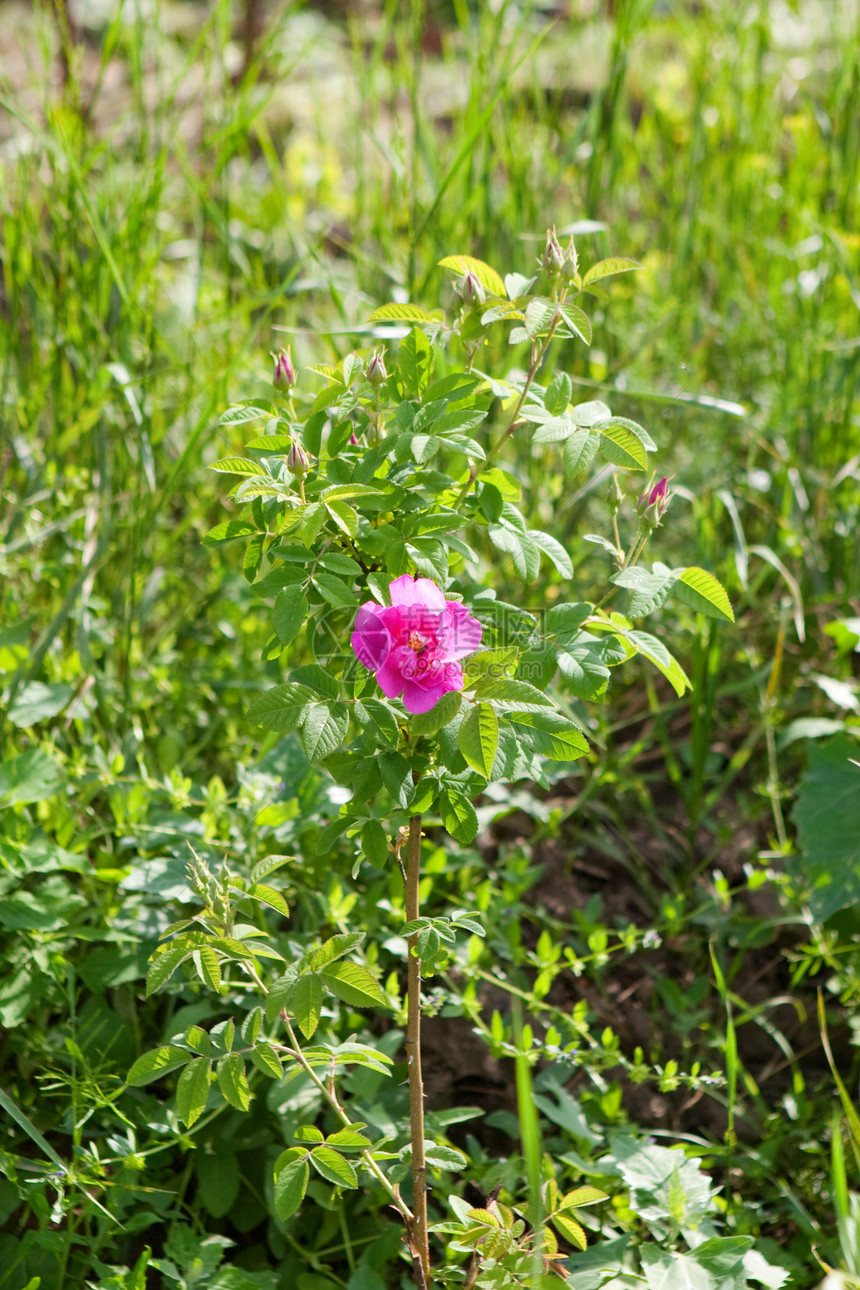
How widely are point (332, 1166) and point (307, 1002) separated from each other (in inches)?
5.8

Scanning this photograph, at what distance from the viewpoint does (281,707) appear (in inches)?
35.0

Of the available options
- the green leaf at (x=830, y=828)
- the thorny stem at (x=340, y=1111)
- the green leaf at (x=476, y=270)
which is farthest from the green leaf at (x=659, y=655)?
the green leaf at (x=830, y=828)

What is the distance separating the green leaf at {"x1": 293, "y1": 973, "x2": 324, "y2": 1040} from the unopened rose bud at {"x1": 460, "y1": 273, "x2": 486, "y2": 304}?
615 millimetres

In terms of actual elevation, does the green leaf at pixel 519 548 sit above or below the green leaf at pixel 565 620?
above

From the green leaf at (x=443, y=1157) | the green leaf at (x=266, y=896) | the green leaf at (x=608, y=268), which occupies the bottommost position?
the green leaf at (x=443, y=1157)

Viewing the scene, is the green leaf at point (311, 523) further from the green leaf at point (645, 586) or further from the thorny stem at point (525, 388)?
the green leaf at point (645, 586)

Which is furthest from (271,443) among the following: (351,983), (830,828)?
(830,828)

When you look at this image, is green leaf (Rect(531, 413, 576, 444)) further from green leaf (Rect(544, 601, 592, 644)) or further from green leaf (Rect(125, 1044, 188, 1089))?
green leaf (Rect(125, 1044, 188, 1089))

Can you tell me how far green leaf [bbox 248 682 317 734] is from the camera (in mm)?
879

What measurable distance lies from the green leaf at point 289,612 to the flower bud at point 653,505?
35 cm

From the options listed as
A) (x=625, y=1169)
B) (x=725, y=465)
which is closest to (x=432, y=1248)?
(x=625, y=1169)

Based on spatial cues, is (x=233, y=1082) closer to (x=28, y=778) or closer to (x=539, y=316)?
(x=28, y=778)

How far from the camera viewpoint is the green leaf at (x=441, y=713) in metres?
0.87

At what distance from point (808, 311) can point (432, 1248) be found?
70.0 inches
